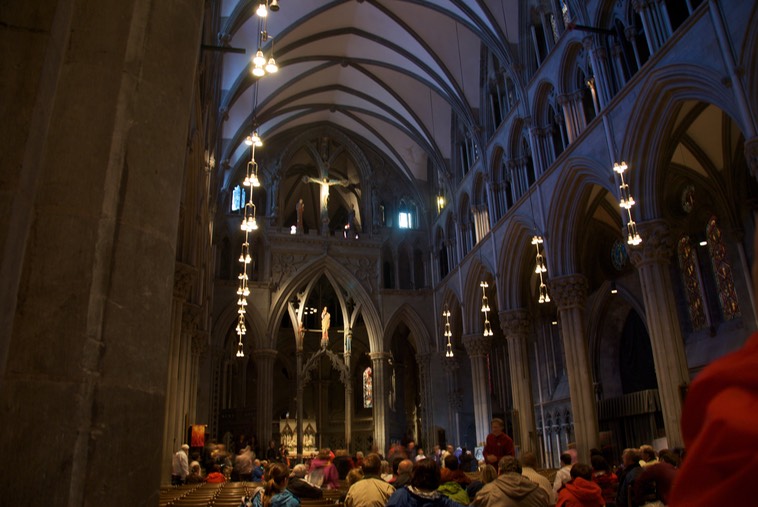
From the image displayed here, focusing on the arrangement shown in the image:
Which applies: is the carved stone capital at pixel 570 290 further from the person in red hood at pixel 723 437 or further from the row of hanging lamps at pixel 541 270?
the person in red hood at pixel 723 437

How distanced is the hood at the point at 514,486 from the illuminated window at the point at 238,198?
2281 cm

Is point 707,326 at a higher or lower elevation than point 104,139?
higher

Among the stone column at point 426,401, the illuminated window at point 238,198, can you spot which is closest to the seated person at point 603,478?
the stone column at point 426,401

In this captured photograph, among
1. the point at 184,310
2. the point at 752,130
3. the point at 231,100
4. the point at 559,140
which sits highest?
the point at 231,100

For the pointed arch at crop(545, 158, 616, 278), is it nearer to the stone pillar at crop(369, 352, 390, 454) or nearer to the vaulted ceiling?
the vaulted ceiling

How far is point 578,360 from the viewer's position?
15.2m

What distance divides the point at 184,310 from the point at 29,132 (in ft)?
45.2

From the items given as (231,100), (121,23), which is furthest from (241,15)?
(121,23)

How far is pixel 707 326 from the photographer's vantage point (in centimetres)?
1623

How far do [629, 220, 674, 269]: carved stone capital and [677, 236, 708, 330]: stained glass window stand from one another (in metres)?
5.35

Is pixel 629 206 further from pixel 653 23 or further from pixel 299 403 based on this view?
pixel 299 403

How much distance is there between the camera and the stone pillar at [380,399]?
24312mm

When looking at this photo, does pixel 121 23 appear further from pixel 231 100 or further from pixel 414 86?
pixel 414 86

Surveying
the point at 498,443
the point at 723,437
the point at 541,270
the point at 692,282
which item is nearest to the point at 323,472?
the point at 498,443
